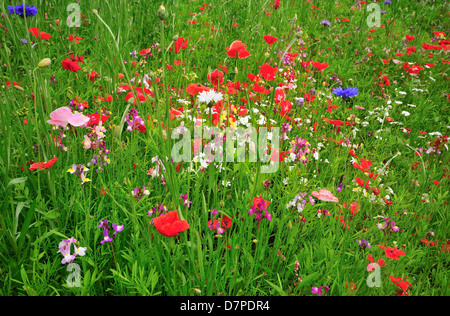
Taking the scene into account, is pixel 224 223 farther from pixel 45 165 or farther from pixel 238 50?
pixel 238 50

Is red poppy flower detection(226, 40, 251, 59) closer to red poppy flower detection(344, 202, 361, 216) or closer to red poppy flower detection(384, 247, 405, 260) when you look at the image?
red poppy flower detection(344, 202, 361, 216)

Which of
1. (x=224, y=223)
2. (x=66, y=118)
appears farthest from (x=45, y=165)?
(x=224, y=223)

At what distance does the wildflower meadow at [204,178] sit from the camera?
1.09 metres

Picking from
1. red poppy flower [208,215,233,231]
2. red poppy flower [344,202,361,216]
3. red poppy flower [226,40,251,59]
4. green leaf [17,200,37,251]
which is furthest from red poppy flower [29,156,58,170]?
red poppy flower [344,202,361,216]

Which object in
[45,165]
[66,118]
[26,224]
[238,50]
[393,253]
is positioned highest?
[238,50]

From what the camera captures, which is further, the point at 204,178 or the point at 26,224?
the point at 204,178

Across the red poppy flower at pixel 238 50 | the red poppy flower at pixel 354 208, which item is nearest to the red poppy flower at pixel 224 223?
the red poppy flower at pixel 354 208

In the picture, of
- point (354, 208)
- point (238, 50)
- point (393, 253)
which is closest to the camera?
point (393, 253)

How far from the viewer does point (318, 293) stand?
41.8 inches

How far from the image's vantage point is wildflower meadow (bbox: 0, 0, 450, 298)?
3.58 feet

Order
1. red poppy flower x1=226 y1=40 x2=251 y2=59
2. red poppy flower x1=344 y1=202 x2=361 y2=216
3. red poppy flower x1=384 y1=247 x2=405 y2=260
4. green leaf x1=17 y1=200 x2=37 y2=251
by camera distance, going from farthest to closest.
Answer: red poppy flower x1=226 y1=40 x2=251 y2=59
red poppy flower x1=344 y1=202 x2=361 y2=216
red poppy flower x1=384 y1=247 x2=405 y2=260
green leaf x1=17 y1=200 x2=37 y2=251

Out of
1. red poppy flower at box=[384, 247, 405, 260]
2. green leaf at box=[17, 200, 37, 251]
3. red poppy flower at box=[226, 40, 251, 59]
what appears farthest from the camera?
red poppy flower at box=[226, 40, 251, 59]

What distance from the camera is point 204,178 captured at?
5.31 feet

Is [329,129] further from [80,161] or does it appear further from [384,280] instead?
[80,161]
